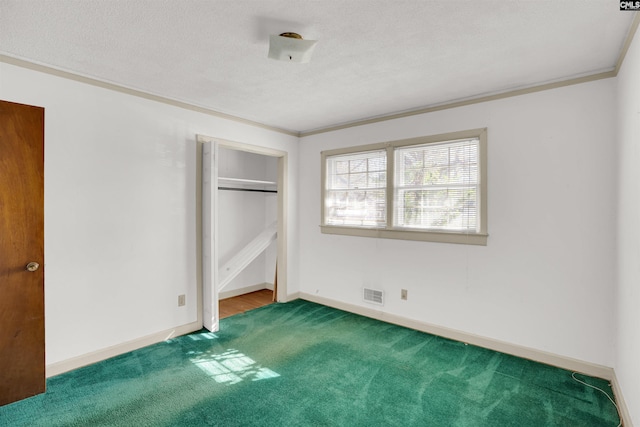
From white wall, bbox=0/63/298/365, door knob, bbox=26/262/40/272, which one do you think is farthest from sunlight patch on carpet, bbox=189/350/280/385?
door knob, bbox=26/262/40/272

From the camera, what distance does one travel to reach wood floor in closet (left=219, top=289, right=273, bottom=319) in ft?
14.4

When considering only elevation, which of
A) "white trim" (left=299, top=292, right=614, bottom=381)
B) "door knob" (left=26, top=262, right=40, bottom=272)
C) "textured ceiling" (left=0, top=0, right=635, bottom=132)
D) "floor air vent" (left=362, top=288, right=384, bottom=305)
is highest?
"textured ceiling" (left=0, top=0, right=635, bottom=132)

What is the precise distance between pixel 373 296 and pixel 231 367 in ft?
6.36

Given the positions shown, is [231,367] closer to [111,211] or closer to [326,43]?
[111,211]

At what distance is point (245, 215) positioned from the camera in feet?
17.4

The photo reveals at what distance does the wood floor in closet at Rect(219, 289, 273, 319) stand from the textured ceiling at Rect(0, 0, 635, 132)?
273cm

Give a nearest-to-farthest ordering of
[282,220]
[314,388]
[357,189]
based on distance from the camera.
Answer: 1. [314,388]
2. [357,189]
3. [282,220]

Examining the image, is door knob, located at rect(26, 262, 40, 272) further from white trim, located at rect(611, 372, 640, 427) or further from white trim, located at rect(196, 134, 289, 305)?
white trim, located at rect(611, 372, 640, 427)

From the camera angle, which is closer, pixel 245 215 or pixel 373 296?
pixel 373 296

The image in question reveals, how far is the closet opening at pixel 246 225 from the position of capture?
3.93 meters

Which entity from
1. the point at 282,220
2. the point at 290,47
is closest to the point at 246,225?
the point at 282,220

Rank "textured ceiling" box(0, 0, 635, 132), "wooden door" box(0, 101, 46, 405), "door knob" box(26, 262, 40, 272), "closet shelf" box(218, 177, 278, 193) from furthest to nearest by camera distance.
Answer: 1. "closet shelf" box(218, 177, 278, 193)
2. "door knob" box(26, 262, 40, 272)
3. "wooden door" box(0, 101, 46, 405)
4. "textured ceiling" box(0, 0, 635, 132)

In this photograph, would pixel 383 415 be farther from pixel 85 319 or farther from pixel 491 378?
pixel 85 319

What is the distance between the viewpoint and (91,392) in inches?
96.5
